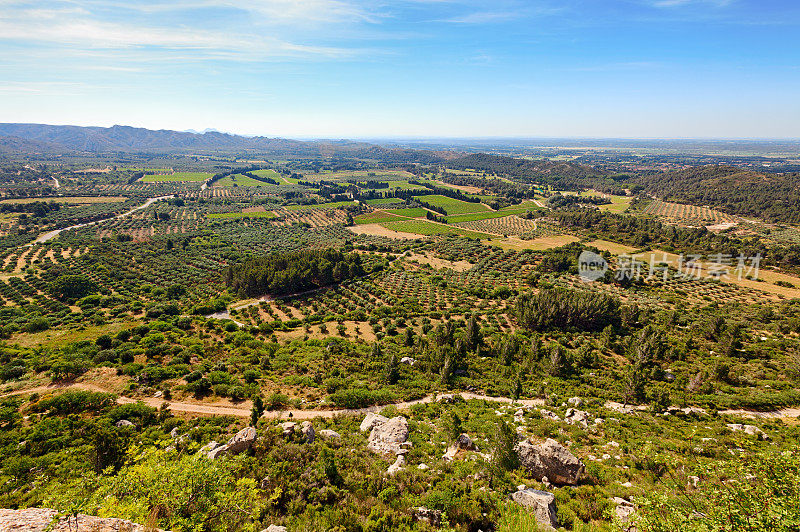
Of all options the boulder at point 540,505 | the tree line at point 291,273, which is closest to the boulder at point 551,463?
the boulder at point 540,505

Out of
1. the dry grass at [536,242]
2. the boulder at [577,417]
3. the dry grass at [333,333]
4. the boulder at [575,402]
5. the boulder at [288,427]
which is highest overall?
the boulder at [288,427]

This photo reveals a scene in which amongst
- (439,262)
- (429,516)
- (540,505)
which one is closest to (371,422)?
(429,516)

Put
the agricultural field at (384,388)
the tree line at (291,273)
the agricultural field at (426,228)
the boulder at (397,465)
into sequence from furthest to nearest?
the agricultural field at (426,228)
the tree line at (291,273)
the boulder at (397,465)
the agricultural field at (384,388)

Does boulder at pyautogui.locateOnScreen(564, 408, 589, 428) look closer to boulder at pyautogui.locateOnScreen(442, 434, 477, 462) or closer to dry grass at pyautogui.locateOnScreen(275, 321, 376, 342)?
boulder at pyautogui.locateOnScreen(442, 434, 477, 462)

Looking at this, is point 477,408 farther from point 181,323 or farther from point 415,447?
point 181,323

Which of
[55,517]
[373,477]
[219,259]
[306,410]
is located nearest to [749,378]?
[373,477]

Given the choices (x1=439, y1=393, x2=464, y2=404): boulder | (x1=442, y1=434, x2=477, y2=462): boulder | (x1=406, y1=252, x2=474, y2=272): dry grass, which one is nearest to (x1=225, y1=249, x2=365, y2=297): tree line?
(x1=406, y1=252, x2=474, y2=272): dry grass

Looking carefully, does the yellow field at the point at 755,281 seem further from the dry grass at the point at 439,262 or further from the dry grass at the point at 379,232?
the dry grass at the point at 379,232
